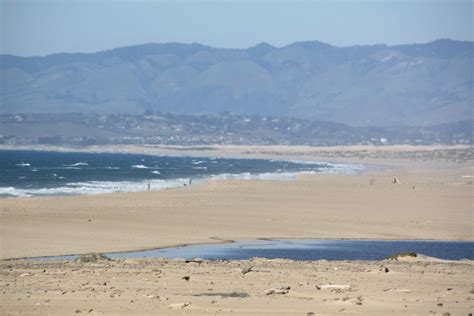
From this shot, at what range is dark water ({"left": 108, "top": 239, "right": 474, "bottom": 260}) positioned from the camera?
2219cm

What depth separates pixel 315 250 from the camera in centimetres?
2389

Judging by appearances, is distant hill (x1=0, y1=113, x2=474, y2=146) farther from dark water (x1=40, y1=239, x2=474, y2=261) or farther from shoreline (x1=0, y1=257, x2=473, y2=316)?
shoreline (x1=0, y1=257, x2=473, y2=316)

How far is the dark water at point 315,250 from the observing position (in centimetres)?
2219

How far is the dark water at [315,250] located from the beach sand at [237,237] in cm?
116

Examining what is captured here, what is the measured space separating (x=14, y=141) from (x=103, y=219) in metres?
144

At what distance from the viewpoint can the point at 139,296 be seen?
12.7 metres

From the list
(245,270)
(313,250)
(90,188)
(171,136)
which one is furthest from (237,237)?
(171,136)

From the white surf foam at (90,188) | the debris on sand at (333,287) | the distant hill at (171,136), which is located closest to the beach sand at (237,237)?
the debris on sand at (333,287)

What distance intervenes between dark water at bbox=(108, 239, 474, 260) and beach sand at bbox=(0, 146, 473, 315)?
116 cm

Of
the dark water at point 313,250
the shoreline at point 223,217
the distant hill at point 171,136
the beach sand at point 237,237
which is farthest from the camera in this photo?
the distant hill at point 171,136

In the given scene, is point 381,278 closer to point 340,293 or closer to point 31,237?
point 340,293

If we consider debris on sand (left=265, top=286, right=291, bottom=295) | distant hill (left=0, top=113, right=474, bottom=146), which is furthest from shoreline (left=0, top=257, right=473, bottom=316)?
distant hill (left=0, top=113, right=474, bottom=146)

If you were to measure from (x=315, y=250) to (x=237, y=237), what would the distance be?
→ 3674mm

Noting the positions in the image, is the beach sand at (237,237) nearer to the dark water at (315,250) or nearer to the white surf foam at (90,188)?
the dark water at (315,250)
